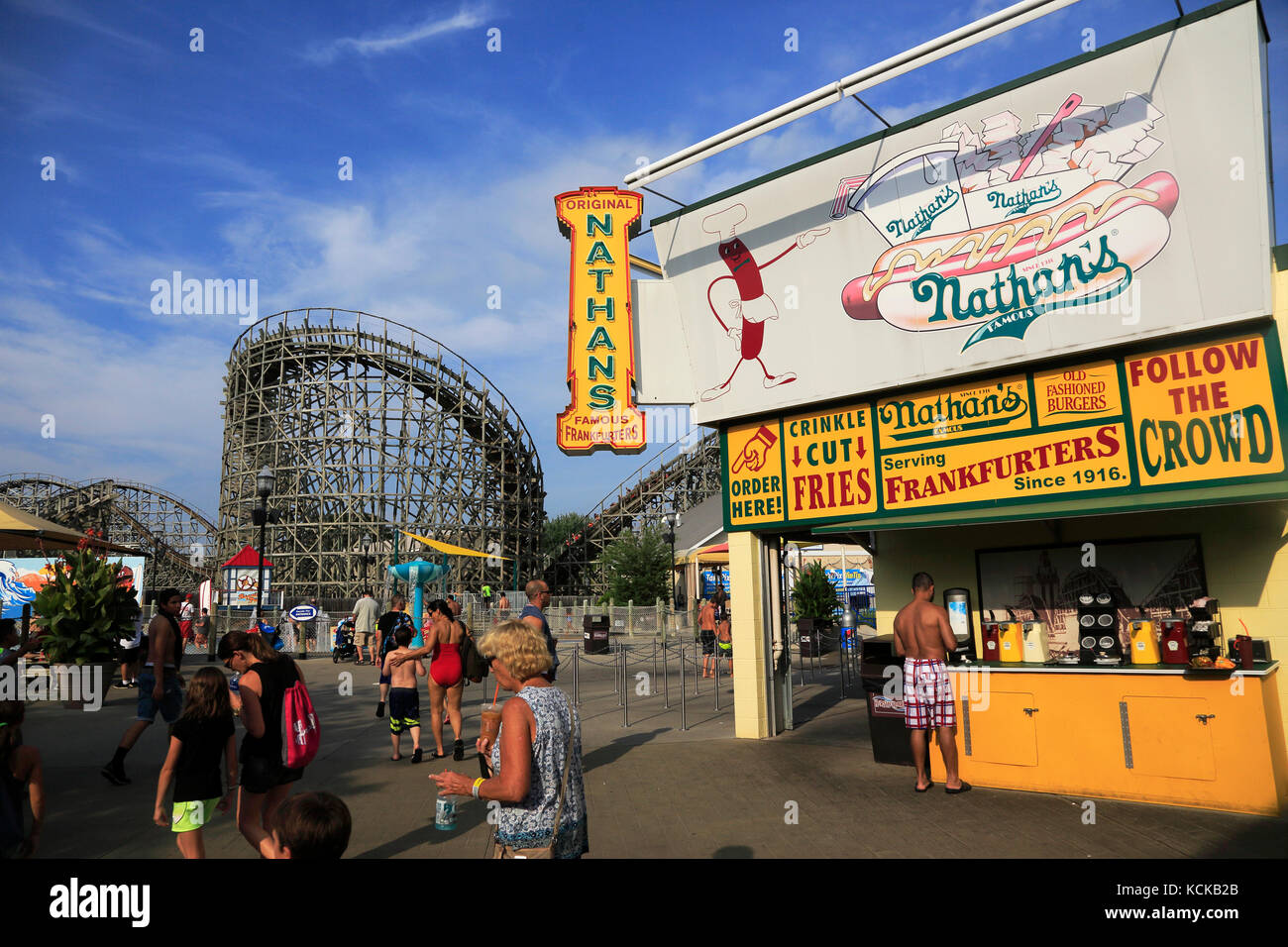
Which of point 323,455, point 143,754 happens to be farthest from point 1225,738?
point 323,455

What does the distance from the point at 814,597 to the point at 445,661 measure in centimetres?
1551

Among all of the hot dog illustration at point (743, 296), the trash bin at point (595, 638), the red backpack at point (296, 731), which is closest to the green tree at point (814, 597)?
the trash bin at point (595, 638)

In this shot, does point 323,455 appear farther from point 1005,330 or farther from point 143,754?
point 1005,330

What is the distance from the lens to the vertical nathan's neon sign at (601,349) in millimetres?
10219

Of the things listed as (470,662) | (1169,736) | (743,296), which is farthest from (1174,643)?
(470,662)

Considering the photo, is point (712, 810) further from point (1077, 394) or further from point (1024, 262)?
point (1024, 262)

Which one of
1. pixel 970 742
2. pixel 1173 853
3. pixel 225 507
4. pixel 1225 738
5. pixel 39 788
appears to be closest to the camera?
pixel 39 788

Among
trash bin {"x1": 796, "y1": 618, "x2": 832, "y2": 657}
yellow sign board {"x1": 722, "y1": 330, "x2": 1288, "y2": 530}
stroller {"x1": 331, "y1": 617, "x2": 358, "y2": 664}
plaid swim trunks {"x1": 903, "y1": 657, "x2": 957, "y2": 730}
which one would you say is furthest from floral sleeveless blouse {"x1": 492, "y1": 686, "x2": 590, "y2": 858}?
stroller {"x1": 331, "y1": 617, "x2": 358, "y2": 664}

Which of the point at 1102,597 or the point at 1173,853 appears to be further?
the point at 1102,597

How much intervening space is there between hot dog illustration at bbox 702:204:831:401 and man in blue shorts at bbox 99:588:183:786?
679 cm

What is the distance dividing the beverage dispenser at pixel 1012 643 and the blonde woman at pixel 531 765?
593 centimetres

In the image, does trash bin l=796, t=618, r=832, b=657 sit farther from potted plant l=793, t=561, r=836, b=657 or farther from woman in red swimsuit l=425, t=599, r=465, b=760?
woman in red swimsuit l=425, t=599, r=465, b=760
